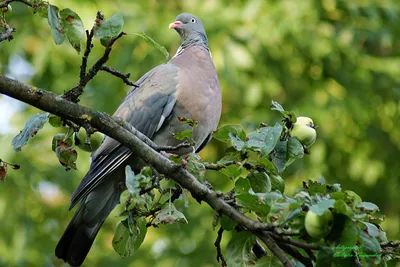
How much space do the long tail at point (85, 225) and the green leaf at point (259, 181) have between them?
115 cm

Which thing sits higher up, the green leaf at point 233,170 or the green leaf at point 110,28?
the green leaf at point 110,28

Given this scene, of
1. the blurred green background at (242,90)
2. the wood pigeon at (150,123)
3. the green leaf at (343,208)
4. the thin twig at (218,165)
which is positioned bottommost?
the blurred green background at (242,90)

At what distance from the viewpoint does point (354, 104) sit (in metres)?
5.23

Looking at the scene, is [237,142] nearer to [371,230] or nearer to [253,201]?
[253,201]

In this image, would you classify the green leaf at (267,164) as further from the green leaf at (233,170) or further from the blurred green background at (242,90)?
the blurred green background at (242,90)

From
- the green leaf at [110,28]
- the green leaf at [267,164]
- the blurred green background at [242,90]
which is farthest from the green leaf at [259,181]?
the blurred green background at [242,90]

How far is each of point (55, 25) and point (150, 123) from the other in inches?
54.9

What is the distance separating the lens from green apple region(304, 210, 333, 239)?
5.20ft

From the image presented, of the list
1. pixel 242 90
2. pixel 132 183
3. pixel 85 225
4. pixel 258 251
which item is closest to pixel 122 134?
pixel 132 183

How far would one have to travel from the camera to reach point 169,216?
6.37 ft

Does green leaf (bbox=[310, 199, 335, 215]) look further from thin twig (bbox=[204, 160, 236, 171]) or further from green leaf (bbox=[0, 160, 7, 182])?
green leaf (bbox=[0, 160, 7, 182])

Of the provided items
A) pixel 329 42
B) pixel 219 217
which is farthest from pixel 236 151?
pixel 329 42

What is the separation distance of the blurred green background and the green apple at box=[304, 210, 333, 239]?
3.19 m

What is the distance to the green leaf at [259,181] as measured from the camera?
1915 mm
